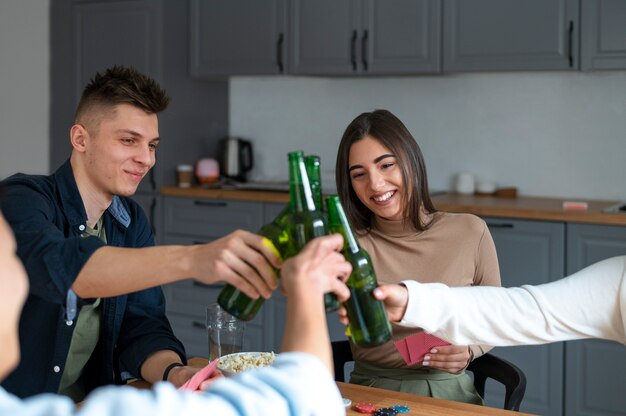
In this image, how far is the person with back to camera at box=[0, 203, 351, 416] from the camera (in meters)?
0.85

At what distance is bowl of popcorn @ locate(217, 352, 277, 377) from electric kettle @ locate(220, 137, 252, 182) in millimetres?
3138

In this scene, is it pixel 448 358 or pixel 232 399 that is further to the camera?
pixel 448 358

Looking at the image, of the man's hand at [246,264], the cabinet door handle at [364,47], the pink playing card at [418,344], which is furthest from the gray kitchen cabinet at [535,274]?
the man's hand at [246,264]

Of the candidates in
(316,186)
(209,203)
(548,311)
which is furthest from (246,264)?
(209,203)

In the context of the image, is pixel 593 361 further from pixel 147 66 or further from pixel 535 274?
pixel 147 66

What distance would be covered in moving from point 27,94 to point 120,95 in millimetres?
3133

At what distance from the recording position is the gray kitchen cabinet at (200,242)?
4344 millimetres

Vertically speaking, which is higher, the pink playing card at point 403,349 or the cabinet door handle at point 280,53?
the cabinet door handle at point 280,53

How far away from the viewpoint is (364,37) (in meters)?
4.26

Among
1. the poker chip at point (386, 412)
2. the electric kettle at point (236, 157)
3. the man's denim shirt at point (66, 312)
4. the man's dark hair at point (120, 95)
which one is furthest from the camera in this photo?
the electric kettle at point (236, 157)

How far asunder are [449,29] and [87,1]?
213cm

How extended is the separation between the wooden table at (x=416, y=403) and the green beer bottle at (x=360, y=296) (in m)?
0.35

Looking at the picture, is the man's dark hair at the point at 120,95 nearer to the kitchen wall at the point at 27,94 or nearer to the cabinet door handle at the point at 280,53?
the cabinet door handle at the point at 280,53

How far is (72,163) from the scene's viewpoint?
2.17m
